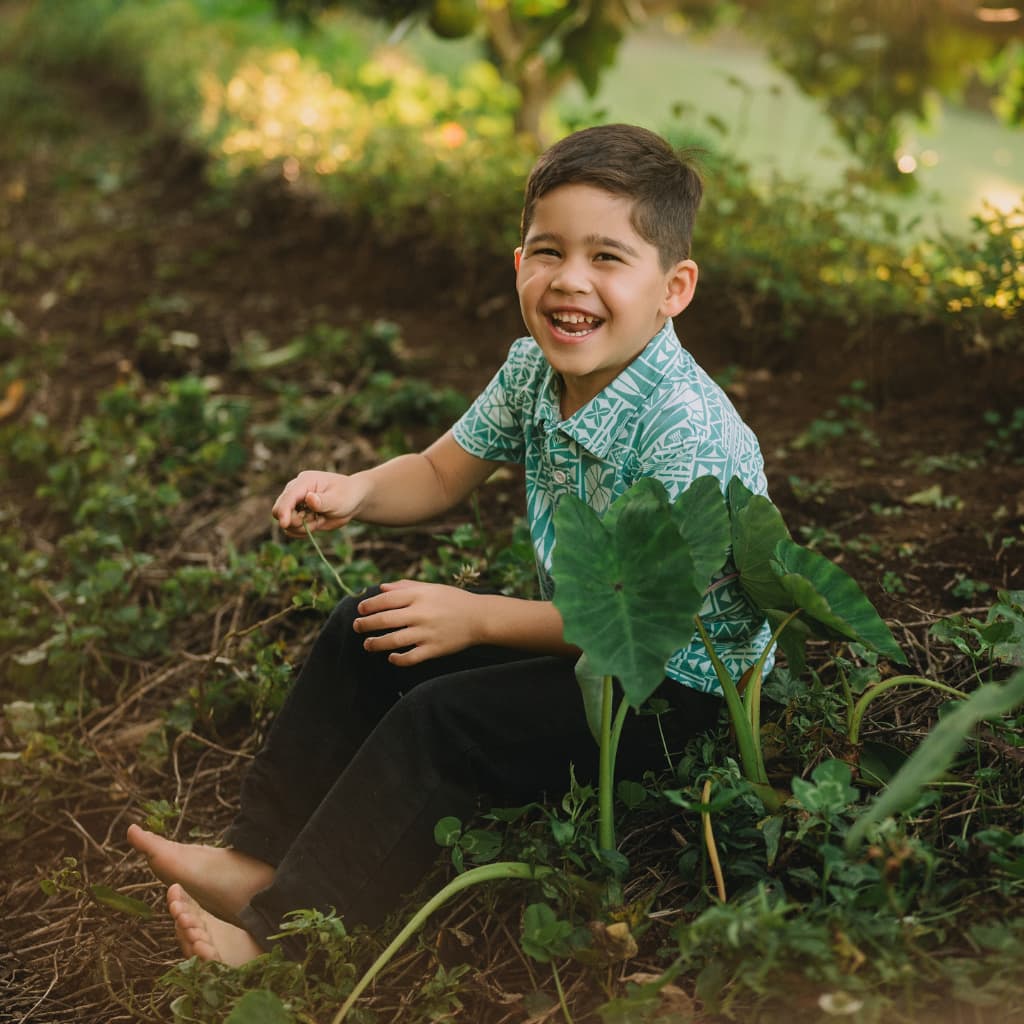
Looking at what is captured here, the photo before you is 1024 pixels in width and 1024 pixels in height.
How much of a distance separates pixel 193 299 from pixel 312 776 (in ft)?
9.50

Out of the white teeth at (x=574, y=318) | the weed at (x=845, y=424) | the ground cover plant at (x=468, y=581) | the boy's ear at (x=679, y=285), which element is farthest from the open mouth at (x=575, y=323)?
the weed at (x=845, y=424)

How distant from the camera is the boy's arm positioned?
1706 mm

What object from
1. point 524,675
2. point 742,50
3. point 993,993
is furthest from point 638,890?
point 742,50

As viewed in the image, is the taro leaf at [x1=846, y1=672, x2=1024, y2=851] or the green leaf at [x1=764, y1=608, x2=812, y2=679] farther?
the green leaf at [x1=764, y1=608, x2=812, y2=679]

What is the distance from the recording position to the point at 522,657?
1.61m

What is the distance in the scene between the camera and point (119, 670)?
226 cm

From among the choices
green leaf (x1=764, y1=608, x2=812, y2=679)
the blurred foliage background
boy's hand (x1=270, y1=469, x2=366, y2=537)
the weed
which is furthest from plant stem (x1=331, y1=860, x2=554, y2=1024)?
the blurred foliage background

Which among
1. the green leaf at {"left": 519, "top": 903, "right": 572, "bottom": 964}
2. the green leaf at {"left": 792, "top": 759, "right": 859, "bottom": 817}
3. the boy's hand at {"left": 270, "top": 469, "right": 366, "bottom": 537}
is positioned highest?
the boy's hand at {"left": 270, "top": 469, "right": 366, "bottom": 537}

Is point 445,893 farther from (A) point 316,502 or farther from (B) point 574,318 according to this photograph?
(B) point 574,318

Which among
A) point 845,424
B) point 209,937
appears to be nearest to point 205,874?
point 209,937

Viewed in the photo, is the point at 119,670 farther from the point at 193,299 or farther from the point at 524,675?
the point at 193,299

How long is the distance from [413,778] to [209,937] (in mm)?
334

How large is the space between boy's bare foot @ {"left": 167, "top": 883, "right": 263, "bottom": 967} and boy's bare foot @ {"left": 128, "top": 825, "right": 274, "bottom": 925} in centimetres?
5

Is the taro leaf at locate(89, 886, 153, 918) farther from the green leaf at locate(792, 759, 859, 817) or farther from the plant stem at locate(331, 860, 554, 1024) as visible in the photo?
the green leaf at locate(792, 759, 859, 817)
